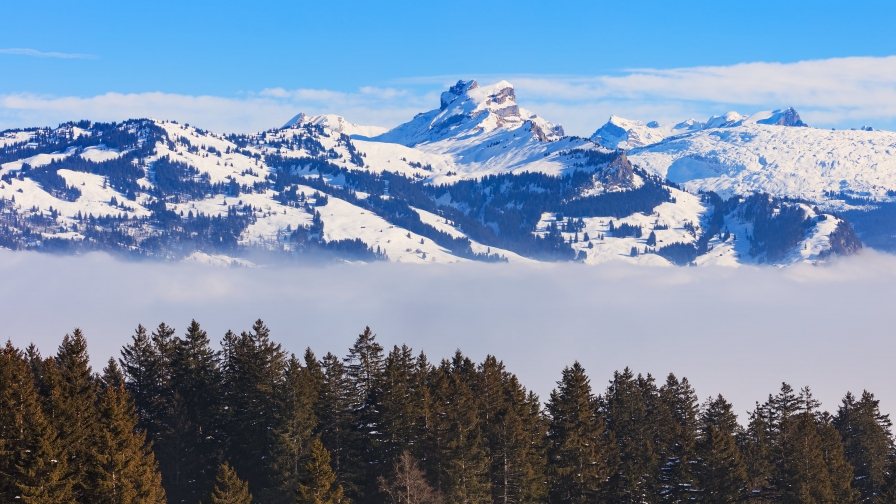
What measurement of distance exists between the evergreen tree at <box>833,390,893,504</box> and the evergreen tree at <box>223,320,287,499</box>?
175 feet

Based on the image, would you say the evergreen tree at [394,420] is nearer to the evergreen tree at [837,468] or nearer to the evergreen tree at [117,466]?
the evergreen tree at [117,466]

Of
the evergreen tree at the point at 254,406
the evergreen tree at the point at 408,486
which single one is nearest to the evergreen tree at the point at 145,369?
the evergreen tree at the point at 254,406

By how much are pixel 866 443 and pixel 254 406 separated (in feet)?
190

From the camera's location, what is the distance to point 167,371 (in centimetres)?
9056

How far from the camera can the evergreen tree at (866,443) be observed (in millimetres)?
97125

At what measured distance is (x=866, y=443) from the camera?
98.9 meters

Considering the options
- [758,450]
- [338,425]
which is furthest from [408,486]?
[758,450]

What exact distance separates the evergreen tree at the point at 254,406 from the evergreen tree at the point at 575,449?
903 inches

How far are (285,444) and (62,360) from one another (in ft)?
69.6

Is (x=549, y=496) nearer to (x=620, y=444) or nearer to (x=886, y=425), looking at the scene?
(x=620, y=444)

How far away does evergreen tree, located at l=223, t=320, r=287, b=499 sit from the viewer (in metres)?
83.1

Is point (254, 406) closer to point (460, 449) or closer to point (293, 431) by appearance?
point (293, 431)

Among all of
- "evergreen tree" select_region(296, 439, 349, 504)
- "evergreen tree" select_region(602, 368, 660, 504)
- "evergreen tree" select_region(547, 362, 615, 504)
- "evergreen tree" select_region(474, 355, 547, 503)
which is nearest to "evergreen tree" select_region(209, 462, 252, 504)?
"evergreen tree" select_region(296, 439, 349, 504)

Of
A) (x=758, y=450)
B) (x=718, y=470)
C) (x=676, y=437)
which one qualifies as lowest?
(x=718, y=470)
